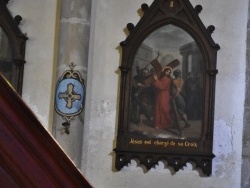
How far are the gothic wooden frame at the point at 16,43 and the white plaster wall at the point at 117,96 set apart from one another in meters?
0.77

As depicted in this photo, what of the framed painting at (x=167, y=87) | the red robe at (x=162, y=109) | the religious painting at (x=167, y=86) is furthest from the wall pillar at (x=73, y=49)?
the red robe at (x=162, y=109)

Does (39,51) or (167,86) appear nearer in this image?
(167,86)

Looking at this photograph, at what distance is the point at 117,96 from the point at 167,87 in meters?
0.57

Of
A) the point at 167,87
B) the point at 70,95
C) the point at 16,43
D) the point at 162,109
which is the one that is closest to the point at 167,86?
the point at 167,87

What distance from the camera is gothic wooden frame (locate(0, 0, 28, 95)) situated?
5.50 meters

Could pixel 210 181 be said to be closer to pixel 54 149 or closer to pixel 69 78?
pixel 69 78

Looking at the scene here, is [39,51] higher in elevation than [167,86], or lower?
higher

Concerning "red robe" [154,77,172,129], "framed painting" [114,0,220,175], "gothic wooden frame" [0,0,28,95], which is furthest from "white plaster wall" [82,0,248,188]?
"gothic wooden frame" [0,0,28,95]

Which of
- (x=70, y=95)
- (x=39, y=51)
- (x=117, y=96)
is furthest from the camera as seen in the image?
(x=39, y=51)

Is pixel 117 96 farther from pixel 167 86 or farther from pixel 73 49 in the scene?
pixel 73 49

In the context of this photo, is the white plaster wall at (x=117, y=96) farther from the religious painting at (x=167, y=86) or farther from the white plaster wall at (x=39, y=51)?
the white plaster wall at (x=39, y=51)

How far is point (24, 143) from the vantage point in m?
0.53

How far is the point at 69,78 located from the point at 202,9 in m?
1.69

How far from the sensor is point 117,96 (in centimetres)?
550
